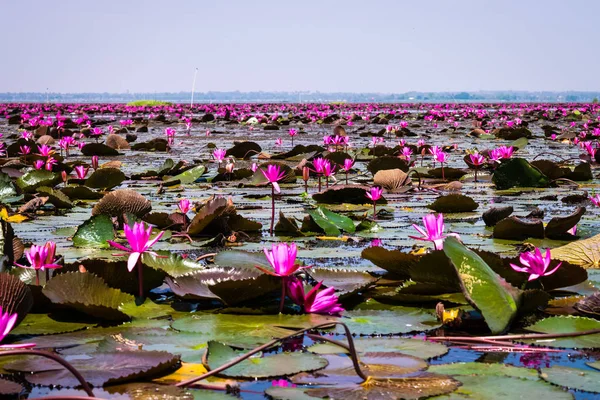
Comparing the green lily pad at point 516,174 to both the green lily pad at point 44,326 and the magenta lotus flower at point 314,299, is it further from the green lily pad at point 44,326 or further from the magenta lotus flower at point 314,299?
the green lily pad at point 44,326

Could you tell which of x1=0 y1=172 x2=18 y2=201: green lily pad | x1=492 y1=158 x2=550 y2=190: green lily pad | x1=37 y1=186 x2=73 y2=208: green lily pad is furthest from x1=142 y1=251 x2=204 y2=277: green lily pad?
x1=492 y1=158 x2=550 y2=190: green lily pad

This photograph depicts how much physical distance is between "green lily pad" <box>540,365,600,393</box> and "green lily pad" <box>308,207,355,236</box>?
1.85 m

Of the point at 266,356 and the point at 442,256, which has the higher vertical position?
the point at 442,256

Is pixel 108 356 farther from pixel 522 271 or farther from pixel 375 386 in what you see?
pixel 522 271

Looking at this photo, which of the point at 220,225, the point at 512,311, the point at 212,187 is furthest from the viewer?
the point at 212,187

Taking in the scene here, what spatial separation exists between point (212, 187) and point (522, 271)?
3.79m

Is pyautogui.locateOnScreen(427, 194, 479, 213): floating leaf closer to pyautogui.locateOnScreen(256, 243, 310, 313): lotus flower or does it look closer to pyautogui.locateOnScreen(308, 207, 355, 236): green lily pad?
pyautogui.locateOnScreen(308, 207, 355, 236): green lily pad

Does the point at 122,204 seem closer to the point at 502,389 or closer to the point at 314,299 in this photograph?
the point at 314,299

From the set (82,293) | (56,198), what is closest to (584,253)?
(82,293)

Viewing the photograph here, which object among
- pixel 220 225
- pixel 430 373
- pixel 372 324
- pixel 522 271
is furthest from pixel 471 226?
pixel 430 373

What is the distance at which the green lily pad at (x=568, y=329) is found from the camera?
5.61 ft

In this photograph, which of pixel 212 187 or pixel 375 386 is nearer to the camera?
pixel 375 386

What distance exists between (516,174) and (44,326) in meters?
4.12

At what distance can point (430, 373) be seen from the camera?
1519 mm
